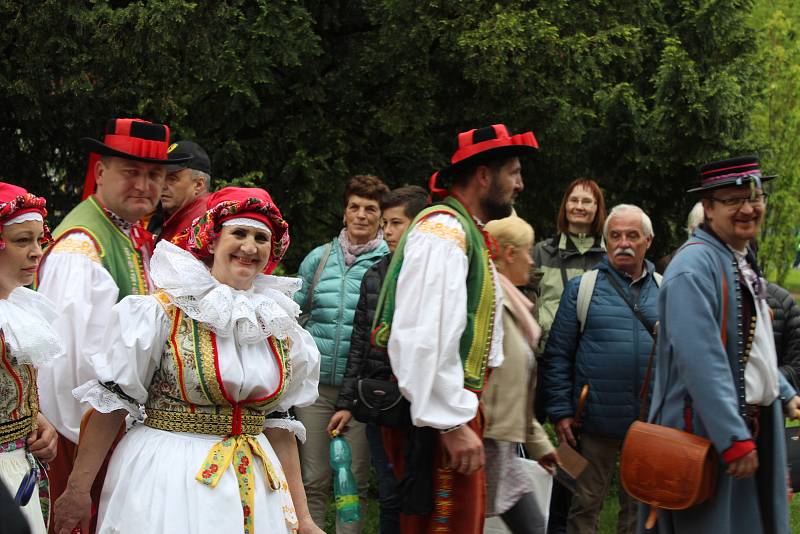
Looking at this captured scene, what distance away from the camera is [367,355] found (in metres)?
4.86

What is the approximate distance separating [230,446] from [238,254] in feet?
2.11

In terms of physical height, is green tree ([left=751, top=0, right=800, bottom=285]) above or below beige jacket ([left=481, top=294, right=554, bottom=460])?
above

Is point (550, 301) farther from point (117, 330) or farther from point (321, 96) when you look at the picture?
point (117, 330)

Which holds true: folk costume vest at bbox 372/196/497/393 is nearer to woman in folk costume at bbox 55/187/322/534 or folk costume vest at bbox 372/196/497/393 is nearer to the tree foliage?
woman in folk costume at bbox 55/187/322/534

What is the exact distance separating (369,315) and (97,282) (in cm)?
172

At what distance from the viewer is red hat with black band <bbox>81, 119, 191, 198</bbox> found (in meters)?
4.79

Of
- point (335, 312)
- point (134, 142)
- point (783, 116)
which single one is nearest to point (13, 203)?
point (134, 142)

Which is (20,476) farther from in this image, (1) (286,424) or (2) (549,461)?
(2) (549,461)

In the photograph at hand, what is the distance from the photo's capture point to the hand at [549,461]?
17.2ft

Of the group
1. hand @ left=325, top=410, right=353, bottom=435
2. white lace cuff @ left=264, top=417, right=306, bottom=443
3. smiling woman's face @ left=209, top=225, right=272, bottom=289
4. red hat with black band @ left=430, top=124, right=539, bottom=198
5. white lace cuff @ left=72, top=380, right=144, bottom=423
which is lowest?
hand @ left=325, top=410, right=353, bottom=435

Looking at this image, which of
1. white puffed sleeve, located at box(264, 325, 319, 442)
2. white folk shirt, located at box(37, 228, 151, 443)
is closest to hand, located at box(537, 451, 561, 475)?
white puffed sleeve, located at box(264, 325, 319, 442)

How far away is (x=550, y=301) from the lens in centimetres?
673

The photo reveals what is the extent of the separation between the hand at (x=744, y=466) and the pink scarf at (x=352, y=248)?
257 centimetres

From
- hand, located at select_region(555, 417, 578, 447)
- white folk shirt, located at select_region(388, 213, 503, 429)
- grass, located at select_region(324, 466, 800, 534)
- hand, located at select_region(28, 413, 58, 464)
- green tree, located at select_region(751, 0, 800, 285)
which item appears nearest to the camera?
hand, located at select_region(28, 413, 58, 464)
